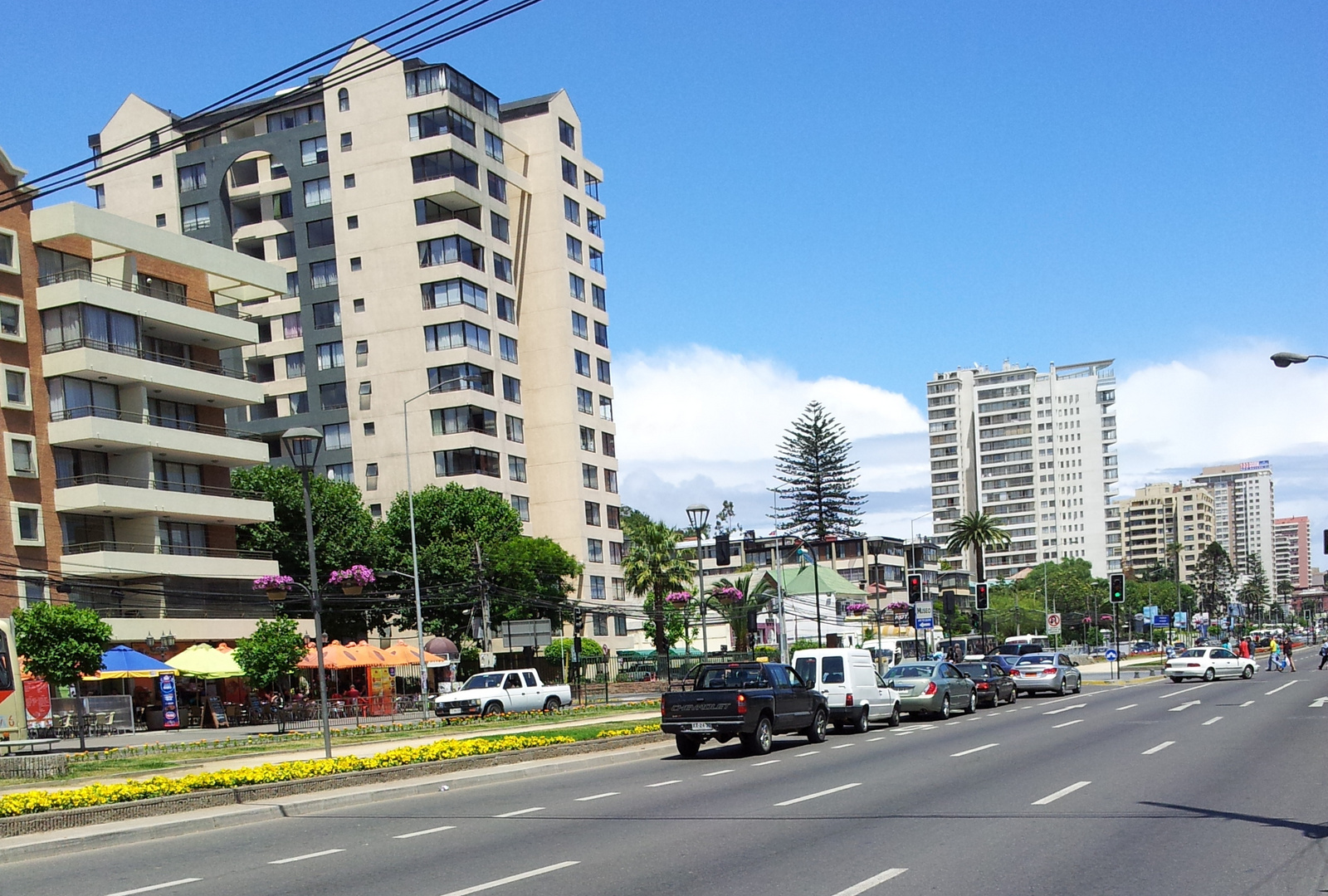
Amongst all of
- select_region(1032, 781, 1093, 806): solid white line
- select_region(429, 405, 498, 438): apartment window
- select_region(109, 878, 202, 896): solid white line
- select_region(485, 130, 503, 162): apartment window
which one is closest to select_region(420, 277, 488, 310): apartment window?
select_region(429, 405, 498, 438): apartment window

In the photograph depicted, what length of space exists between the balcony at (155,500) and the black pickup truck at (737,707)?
34385mm

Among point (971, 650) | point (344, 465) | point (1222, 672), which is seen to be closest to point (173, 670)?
point (344, 465)

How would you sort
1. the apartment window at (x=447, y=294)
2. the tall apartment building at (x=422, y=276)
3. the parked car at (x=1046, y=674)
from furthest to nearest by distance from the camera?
the tall apartment building at (x=422, y=276) < the apartment window at (x=447, y=294) < the parked car at (x=1046, y=674)

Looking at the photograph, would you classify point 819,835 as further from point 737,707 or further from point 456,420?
point 456,420

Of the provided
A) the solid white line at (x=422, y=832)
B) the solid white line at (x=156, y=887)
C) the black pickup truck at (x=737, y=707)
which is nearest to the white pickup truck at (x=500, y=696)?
the black pickup truck at (x=737, y=707)

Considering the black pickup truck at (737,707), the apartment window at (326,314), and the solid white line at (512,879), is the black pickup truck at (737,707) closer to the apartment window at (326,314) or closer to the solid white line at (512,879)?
the solid white line at (512,879)

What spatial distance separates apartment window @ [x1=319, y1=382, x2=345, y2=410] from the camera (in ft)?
263

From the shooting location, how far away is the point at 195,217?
274ft

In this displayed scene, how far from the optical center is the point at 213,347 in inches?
2346

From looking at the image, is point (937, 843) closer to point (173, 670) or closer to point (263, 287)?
point (173, 670)

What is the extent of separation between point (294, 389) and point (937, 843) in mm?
75564

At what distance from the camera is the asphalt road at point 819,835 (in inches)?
402

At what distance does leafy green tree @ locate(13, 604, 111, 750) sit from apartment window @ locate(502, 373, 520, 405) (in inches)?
1640

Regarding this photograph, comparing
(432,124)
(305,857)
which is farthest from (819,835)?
(432,124)
